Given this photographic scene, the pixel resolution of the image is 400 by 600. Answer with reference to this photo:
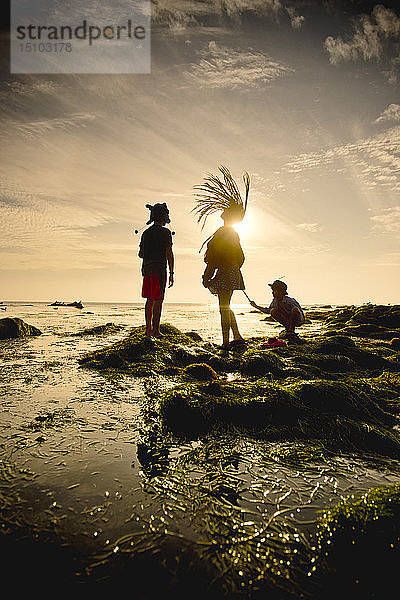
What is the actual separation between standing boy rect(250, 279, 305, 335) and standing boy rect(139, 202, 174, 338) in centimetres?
259

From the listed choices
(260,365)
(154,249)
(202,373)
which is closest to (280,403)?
(202,373)

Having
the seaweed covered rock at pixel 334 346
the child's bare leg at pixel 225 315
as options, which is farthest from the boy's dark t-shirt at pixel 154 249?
the seaweed covered rock at pixel 334 346

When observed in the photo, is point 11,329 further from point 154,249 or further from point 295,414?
point 295,414

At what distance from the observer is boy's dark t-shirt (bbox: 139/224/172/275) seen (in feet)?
25.2

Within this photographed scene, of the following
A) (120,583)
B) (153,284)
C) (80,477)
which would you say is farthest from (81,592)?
(153,284)

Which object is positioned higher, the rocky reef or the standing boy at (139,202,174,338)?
the standing boy at (139,202,174,338)

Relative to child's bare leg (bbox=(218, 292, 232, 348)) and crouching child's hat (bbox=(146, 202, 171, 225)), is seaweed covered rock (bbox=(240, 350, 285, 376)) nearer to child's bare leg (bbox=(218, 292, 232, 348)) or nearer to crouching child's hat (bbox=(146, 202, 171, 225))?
child's bare leg (bbox=(218, 292, 232, 348))

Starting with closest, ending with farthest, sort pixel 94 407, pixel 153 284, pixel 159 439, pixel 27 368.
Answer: pixel 159 439 < pixel 94 407 < pixel 27 368 < pixel 153 284

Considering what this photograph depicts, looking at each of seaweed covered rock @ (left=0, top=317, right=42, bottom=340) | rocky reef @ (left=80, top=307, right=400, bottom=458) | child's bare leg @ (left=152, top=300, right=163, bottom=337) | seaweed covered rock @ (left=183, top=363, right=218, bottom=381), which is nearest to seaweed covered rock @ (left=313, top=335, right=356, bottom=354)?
rocky reef @ (left=80, top=307, right=400, bottom=458)

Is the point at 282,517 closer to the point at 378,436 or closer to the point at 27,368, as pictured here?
the point at 378,436

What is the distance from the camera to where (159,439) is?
255 cm

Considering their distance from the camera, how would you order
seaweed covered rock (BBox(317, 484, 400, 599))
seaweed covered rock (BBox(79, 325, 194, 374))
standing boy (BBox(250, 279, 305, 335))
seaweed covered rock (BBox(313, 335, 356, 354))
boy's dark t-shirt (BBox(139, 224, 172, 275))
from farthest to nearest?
standing boy (BBox(250, 279, 305, 335)), boy's dark t-shirt (BBox(139, 224, 172, 275)), seaweed covered rock (BBox(313, 335, 356, 354)), seaweed covered rock (BBox(79, 325, 194, 374)), seaweed covered rock (BBox(317, 484, 400, 599))

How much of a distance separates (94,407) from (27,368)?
7.55 feet

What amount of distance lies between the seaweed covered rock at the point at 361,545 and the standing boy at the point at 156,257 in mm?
6086
